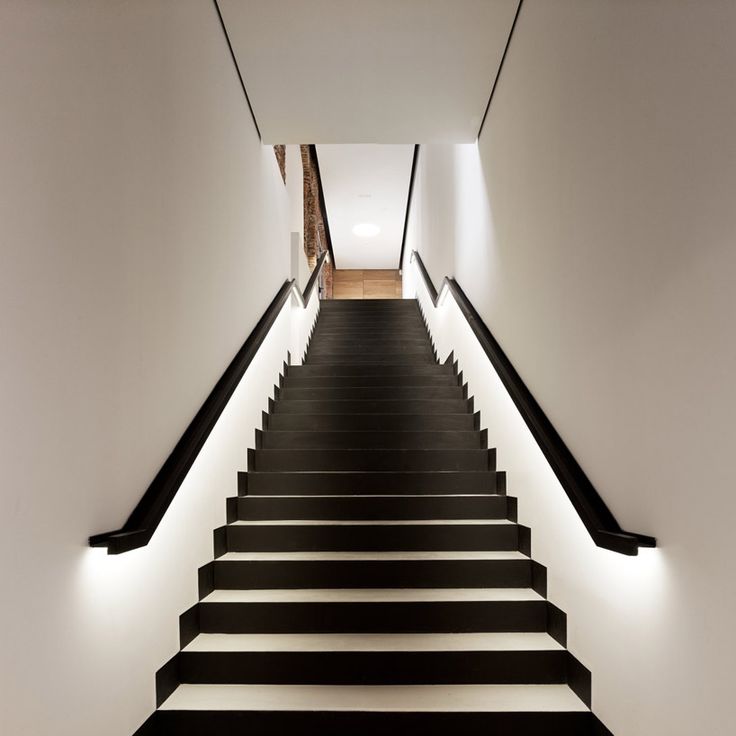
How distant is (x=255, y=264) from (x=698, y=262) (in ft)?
10.3

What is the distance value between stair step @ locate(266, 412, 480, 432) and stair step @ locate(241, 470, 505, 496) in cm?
65

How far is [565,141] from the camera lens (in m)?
2.22

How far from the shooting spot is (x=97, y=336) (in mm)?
1626

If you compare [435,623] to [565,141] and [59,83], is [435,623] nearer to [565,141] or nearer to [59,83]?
[565,141]

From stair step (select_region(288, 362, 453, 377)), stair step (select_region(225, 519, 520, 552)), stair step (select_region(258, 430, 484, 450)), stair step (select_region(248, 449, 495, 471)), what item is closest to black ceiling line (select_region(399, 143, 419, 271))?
stair step (select_region(288, 362, 453, 377))

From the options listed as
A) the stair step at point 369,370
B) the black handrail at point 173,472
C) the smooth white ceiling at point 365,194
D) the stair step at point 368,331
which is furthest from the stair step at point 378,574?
the smooth white ceiling at point 365,194

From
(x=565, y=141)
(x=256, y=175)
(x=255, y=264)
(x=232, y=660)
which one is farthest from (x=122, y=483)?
(x=256, y=175)

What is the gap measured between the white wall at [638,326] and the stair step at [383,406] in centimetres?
149

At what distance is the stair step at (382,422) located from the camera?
4.09m

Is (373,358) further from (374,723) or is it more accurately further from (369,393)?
(374,723)

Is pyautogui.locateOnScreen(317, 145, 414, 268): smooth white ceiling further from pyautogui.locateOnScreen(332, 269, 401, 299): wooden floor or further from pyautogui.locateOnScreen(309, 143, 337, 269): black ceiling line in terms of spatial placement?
pyautogui.locateOnScreen(332, 269, 401, 299): wooden floor

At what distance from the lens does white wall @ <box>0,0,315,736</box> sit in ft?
4.23

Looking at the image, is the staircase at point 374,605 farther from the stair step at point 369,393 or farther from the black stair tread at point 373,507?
the stair step at point 369,393

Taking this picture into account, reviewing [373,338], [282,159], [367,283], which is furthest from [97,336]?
[367,283]
